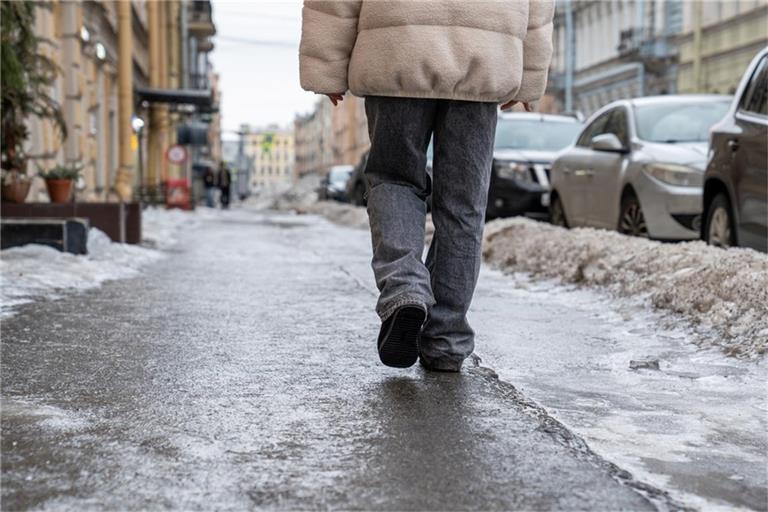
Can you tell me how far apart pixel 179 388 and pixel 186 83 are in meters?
40.6

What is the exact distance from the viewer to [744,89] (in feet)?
24.2

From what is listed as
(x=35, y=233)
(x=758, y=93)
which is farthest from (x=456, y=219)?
(x=35, y=233)

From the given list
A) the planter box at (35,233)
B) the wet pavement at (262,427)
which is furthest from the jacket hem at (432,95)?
the planter box at (35,233)

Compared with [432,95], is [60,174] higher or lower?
lower

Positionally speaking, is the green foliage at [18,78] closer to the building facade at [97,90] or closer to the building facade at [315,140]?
the building facade at [97,90]

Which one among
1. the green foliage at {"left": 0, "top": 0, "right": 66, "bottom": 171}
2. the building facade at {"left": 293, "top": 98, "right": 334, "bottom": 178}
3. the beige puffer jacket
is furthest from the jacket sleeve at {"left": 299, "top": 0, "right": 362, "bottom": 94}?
the building facade at {"left": 293, "top": 98, "right": 334, "bottom": 178}

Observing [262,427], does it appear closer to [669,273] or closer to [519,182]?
[669,273]

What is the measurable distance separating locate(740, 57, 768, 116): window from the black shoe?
412 cm

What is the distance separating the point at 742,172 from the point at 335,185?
1084 inches

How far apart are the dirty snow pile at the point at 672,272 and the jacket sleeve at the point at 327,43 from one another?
1.66 m

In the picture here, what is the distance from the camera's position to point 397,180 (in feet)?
12.2

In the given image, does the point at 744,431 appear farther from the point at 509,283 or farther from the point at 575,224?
the point at 575,224

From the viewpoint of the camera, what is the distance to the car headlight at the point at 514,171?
13039 mm

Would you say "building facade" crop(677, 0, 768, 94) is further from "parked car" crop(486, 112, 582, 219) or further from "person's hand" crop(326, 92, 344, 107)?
"person's hand" crop(326, 92, 344, 107)
